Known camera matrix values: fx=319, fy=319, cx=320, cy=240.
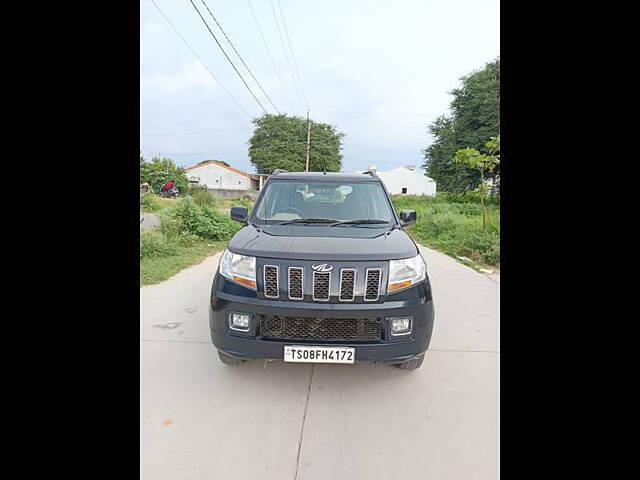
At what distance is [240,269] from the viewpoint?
7.27ft

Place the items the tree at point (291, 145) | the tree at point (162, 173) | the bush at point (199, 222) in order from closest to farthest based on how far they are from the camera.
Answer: the bush at point (199, 222) < the tree at point (162, 173) < the tree at point (291, 145)

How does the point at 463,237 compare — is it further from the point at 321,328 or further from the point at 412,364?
the point at 321,328

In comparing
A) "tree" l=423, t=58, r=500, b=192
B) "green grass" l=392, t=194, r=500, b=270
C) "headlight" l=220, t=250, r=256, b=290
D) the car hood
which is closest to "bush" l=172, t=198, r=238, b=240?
"green grass" l=392, t=194, r=500, b=270

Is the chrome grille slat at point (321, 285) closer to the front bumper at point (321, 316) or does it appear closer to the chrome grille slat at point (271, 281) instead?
the front bumper at point (321, 316)

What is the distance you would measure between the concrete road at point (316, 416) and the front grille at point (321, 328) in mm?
512

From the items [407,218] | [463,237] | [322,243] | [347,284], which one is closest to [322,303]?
[347,284]

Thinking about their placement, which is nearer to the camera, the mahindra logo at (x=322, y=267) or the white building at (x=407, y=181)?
the mahindra logo at (x=322, y=267)

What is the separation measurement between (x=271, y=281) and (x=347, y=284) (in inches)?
19.7

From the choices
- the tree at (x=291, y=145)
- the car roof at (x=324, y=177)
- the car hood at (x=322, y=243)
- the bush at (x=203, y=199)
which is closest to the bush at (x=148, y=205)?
the bush at (x=203, y=199)

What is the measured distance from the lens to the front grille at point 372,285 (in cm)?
208

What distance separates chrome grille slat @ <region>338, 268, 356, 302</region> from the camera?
2.07 meters
